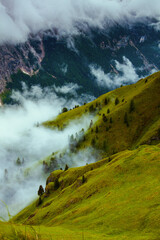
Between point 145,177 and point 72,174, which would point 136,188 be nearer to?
point 145,177

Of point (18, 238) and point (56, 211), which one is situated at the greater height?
point (56, 211)

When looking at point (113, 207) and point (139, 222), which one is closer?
point (139, 222)

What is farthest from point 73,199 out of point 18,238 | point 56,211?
point 18,238

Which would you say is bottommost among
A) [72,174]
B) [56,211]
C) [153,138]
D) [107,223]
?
[107,223]

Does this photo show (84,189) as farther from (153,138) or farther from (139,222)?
(153,138)

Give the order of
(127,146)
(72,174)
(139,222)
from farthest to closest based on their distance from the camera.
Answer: (127,146)
(72,174)
(139,222)

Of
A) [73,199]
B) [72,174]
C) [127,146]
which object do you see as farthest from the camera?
[127,146]

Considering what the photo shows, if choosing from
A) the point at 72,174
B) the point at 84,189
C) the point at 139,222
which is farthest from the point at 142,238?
the point at 72,174

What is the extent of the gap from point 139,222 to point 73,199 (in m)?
49.1

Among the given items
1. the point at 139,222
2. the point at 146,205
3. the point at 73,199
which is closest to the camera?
the point at 139,222

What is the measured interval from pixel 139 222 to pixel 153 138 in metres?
148

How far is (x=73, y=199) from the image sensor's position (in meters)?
80.9

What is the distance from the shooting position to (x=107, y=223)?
41375 millimetres

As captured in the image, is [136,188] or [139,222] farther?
[136,188]
